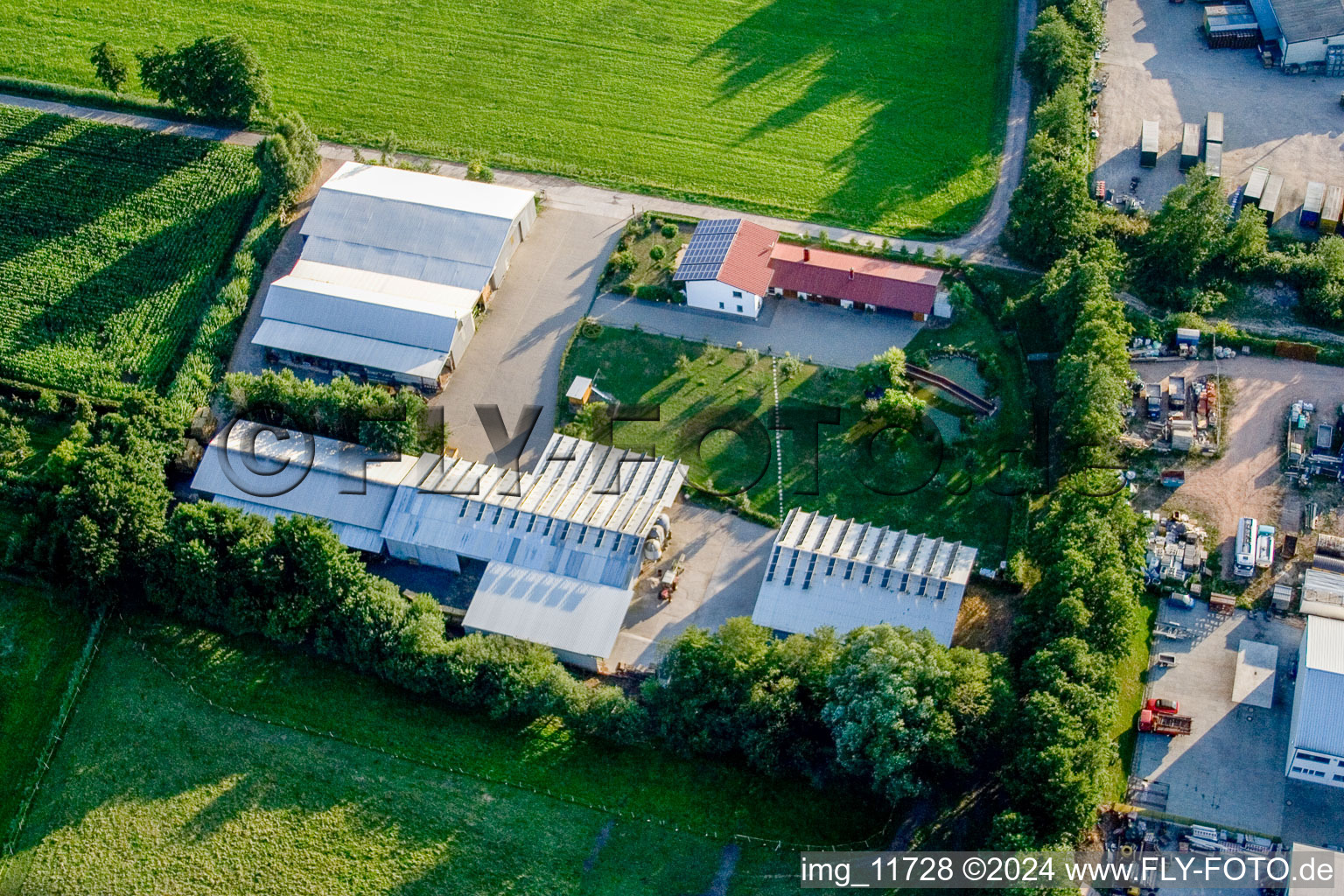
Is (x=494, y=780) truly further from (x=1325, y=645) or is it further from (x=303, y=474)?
(x=1325, y=645)

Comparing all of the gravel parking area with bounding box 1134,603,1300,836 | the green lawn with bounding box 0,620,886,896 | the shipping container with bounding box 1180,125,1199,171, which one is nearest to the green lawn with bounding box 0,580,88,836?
the green lawn with bounding box 0,620,886,896

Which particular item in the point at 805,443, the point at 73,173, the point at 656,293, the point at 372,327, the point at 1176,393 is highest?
the point at 1176,393

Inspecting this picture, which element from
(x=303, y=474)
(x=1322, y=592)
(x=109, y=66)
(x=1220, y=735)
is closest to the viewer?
(x=1220, y=735)

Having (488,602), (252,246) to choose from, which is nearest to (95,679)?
(488,602)

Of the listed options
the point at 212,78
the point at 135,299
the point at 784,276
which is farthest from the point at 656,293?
the point at 212,78

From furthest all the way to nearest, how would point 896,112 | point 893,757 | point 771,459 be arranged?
point 896,112 → point 771,459 → point 893,757

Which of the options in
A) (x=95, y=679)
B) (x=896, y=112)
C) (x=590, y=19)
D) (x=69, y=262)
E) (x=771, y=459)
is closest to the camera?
(x=95, y=679)

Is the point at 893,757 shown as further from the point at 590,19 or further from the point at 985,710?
the point at 590,19

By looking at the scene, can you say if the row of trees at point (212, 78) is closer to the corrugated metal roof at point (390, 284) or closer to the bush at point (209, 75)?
the bush at point (209, 75)
